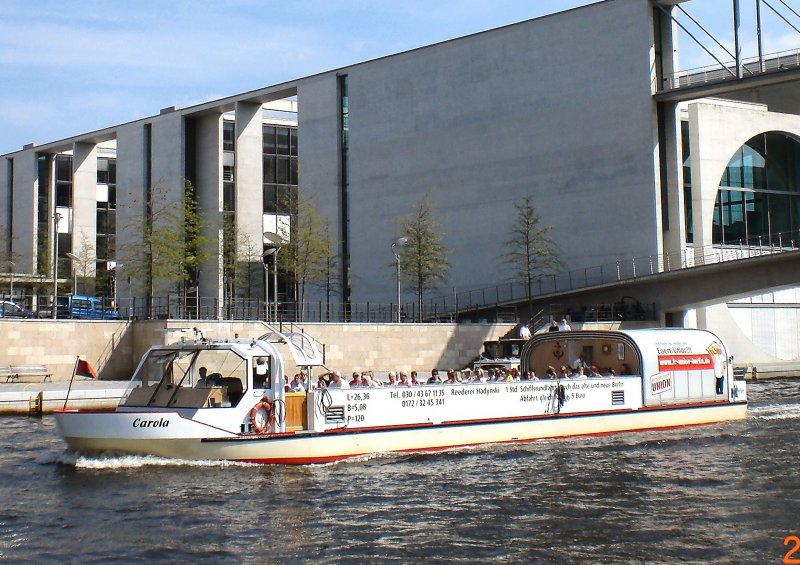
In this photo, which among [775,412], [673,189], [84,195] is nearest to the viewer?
[775,412]

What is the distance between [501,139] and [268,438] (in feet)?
160

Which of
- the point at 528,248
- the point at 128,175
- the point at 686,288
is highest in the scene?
the point at 128,175

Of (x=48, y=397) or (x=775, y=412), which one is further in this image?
(x=48, y=397)

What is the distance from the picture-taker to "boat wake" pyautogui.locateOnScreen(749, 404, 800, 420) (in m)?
34.9

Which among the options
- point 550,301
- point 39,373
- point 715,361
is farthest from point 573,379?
point 550,301

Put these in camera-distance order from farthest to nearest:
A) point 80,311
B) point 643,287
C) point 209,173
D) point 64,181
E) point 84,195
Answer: point 64,181 < point 84,195 < point 209,173 < point 643,287 < point 80,311

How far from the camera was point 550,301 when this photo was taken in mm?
66875

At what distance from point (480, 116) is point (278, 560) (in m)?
57.3

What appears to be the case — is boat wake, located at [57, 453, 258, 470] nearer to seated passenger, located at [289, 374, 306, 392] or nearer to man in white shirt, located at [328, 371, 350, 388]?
seated passenger, located at [289, 374, 306, 392]

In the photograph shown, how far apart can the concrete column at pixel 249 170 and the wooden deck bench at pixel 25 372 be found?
1429 inches

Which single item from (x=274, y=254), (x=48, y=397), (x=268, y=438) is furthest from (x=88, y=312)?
(x=268, y=438)

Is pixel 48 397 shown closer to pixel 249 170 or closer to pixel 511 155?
pixel 511 155

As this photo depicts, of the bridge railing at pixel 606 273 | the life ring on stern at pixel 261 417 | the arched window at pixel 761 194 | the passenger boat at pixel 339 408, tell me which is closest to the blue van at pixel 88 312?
the bridge railing at pixel 606 273

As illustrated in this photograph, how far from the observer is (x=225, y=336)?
47.8 meters
